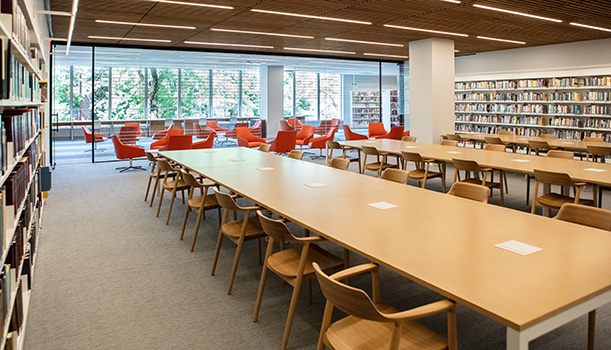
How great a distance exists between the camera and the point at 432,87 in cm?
1080

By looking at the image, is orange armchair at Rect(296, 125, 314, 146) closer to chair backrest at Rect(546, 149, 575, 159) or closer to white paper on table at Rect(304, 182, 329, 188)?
chair backrest at Rect(546, 149, 575, 159)

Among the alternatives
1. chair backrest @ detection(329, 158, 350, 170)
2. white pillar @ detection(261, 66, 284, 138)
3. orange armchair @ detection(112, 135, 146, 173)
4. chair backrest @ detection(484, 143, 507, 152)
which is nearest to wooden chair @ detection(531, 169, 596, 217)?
chair backrest @ detection(329, 158, 350, 170)

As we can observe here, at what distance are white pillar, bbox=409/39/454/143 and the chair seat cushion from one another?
918 cm

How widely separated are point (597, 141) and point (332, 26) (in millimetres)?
5317

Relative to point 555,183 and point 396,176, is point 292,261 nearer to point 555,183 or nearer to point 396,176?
point 396,176

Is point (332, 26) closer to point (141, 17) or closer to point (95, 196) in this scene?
point (141, 17)

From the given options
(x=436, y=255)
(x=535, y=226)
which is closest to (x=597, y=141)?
(x=535, y=226)

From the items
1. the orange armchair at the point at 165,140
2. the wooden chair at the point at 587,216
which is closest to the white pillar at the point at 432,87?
the orange armchair at the point at 165,140

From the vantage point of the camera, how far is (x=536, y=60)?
40.8 ft

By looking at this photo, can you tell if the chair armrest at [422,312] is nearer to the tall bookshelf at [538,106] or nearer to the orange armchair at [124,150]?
the orange armchair at [124,150]

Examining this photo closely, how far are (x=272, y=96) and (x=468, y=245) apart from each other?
15.2 meters

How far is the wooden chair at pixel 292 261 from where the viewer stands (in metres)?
2.76

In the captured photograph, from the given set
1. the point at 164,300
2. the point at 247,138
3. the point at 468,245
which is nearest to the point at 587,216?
the point at 468,245

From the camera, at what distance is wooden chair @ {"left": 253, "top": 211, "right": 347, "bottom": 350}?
2758mm
